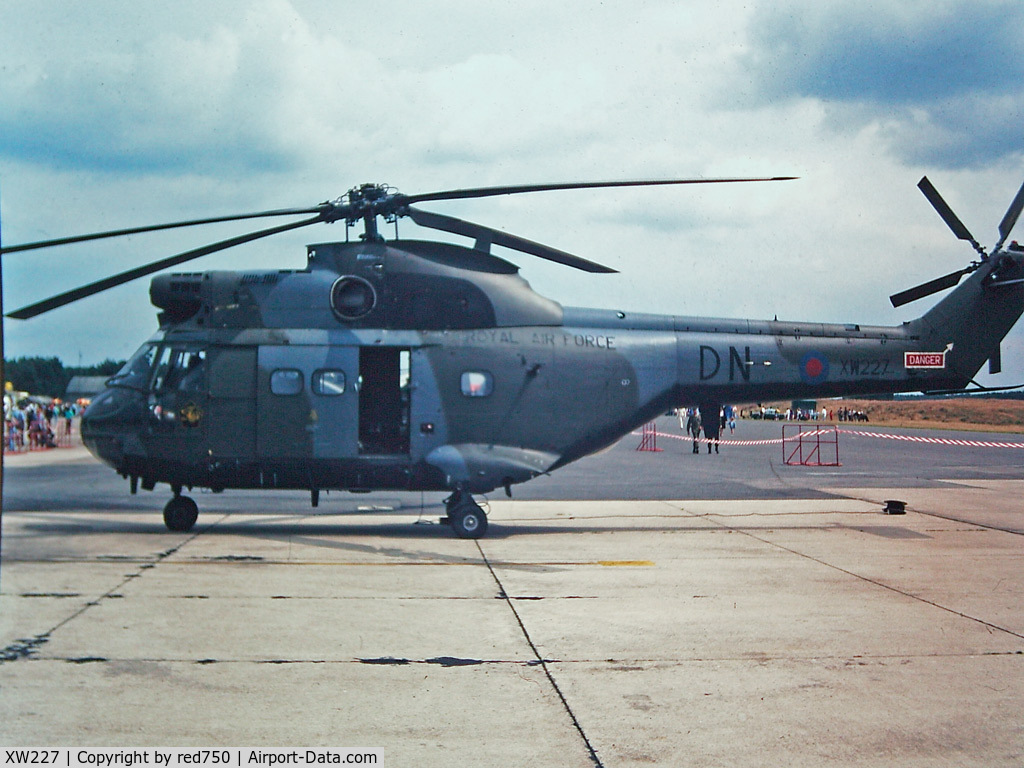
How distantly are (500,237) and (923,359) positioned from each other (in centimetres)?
739

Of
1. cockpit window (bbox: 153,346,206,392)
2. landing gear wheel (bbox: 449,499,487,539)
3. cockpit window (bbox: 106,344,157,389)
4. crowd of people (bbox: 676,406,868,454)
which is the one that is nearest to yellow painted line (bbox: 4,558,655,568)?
landing gear wheel (bbox: 449,499,487,539)

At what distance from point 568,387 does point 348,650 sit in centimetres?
736

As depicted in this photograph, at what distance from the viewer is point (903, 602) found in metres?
8.76

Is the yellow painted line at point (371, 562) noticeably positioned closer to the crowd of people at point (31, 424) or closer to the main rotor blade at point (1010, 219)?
the crowd of people at point (31, 424)

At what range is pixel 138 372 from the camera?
13.0m

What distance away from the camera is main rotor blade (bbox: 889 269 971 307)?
1525 cm

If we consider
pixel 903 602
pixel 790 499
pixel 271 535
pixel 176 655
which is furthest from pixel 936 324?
pixel 176 655

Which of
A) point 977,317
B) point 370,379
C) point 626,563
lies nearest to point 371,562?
point 626,563

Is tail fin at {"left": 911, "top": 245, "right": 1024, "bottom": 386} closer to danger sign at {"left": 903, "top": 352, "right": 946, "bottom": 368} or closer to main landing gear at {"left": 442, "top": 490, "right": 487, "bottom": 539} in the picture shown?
danger sign at {"left": 903, "top": 352, "right": 946, "bottom": 368}

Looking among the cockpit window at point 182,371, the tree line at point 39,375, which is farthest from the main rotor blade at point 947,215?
the tree line at point 39,375

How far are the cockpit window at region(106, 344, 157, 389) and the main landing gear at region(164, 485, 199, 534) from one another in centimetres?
156

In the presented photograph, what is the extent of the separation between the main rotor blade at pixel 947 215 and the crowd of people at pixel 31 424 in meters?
13.6

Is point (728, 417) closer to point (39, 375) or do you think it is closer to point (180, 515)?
point (180, 515)

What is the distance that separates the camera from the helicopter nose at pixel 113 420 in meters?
12.5
